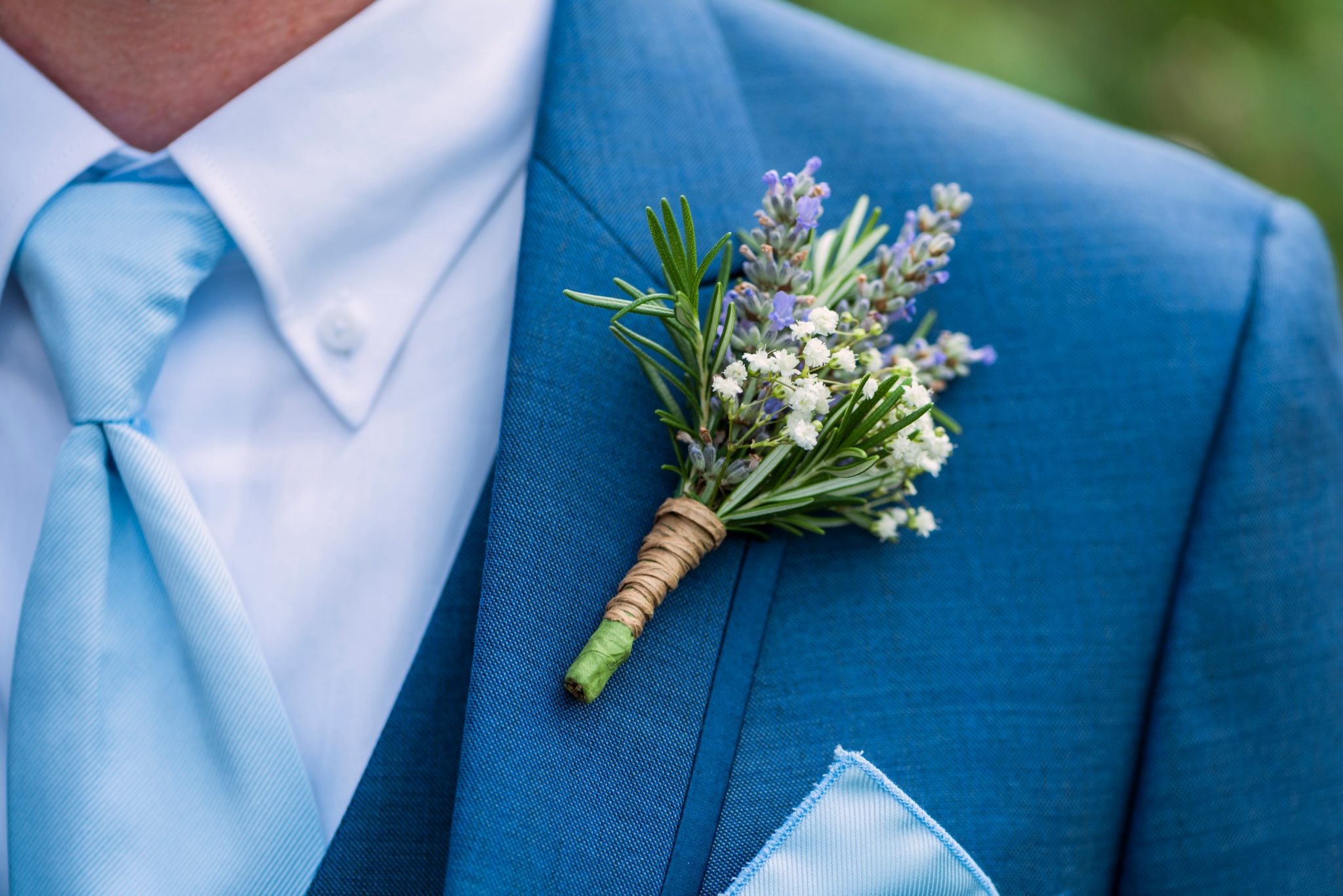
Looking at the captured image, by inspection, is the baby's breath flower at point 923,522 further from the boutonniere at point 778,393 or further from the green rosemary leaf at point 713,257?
the green rosemary leaf at point 713,257

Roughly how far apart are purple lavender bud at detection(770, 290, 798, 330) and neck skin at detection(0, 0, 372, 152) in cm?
61

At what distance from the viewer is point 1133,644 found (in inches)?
39.4

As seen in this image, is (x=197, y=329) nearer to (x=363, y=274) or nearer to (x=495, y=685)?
(x=363, y=274)

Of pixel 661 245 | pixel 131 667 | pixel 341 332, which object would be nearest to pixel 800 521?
pixel 661 245

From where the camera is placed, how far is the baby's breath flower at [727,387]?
0.76m

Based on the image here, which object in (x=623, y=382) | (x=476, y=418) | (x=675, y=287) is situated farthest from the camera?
(x=476, y=418)

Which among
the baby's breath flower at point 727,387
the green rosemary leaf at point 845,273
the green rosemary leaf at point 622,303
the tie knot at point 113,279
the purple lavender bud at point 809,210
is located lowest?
the tie knot at point 113,279

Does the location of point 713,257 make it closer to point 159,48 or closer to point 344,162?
point 344,162

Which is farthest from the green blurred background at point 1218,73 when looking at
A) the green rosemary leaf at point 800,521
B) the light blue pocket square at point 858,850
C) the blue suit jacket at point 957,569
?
the light blue pocket square at point 858,850

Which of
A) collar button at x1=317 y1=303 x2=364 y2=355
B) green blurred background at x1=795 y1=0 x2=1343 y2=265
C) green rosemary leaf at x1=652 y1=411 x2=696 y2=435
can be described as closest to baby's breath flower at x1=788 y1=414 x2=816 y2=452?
green rosemary leaf at x1=652 y1=411 x2=696 y2=435

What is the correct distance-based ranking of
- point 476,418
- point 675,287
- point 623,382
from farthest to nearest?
point 476,418 < point 623,382 < point 675,287

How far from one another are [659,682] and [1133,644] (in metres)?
0.49

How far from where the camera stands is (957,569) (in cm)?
98

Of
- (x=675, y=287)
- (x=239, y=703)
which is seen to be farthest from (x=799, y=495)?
(x=239, y=703)
